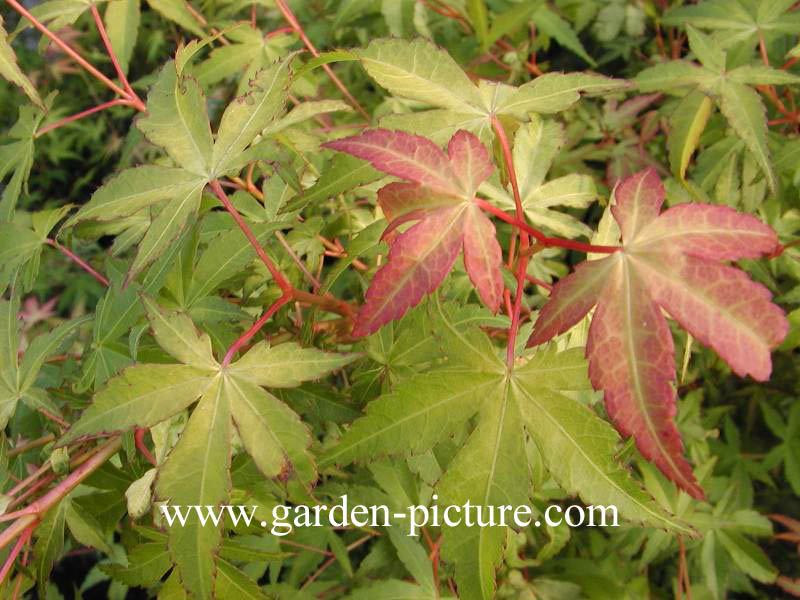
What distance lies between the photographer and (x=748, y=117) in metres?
1.03

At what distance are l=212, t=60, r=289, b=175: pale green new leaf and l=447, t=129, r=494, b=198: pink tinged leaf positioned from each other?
249mm

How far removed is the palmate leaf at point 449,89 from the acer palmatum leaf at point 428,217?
0.16 metres

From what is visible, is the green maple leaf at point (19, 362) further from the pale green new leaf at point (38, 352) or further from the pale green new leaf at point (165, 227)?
the pale green new leaf at point (165, 227)

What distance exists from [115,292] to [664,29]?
165cm

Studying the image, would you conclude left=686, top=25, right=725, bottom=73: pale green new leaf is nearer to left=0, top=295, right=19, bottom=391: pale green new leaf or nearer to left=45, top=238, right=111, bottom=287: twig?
left=45, top=238, right=111, bottom=287: twig

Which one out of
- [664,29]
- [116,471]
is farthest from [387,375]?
[664,29]

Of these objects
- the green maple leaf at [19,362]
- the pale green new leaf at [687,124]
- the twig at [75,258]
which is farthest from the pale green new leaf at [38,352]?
the pale green new leaf at [687,124]

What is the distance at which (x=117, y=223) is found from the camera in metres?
1.03

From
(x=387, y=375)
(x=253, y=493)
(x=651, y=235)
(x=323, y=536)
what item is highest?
(x=651, y=235)

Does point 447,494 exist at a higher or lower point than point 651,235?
lower

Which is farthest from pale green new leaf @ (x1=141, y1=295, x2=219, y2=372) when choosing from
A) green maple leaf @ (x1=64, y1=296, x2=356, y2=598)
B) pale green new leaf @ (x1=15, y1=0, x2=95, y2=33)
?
pale green new leaf @ (x1=15, y1=0, x2=95, y2=33)

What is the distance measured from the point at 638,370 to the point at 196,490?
47cm

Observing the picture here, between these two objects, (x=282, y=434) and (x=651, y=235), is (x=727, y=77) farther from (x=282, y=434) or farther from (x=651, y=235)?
(x=282, y=434)

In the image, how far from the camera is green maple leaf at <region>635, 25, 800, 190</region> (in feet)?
3.37
